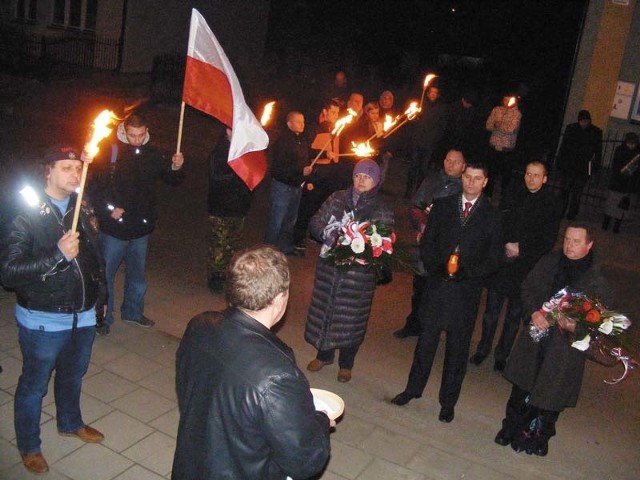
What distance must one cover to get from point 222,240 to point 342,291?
2.23 metres

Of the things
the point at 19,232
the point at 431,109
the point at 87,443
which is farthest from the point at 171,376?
the point at 431,109

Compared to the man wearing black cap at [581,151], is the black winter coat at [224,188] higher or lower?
lower

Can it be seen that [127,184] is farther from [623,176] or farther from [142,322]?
[623,176]

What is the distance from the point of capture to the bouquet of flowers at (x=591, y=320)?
498cm

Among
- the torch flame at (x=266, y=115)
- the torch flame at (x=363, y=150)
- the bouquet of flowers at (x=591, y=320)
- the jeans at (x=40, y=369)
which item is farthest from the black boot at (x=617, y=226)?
the jeans at (x=40, y=369)

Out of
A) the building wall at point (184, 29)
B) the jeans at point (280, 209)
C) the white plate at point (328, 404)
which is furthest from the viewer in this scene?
the building wall at point (184, 29)

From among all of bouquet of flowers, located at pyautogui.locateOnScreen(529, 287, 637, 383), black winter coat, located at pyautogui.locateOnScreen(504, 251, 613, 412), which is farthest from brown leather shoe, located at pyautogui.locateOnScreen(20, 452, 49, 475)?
bouquet of flowers, located at pyautogui.locateOnScreen(529, 287, 637, 383)

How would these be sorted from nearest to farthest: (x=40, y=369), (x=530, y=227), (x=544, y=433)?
(x=40, y=369) < (x=544, y=433) < (x=530, y=227)

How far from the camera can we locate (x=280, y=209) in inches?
354

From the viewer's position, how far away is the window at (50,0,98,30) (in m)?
26.1

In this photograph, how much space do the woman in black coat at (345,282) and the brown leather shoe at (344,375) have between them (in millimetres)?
245

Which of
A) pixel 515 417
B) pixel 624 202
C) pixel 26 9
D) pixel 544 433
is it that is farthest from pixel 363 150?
pixel 26 9

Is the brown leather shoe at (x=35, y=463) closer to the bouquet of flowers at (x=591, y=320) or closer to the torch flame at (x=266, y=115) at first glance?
the bouquet of flowers at (x=591, y=320)

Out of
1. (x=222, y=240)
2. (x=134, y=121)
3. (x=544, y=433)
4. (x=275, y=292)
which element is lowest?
(x=544, y=433)
